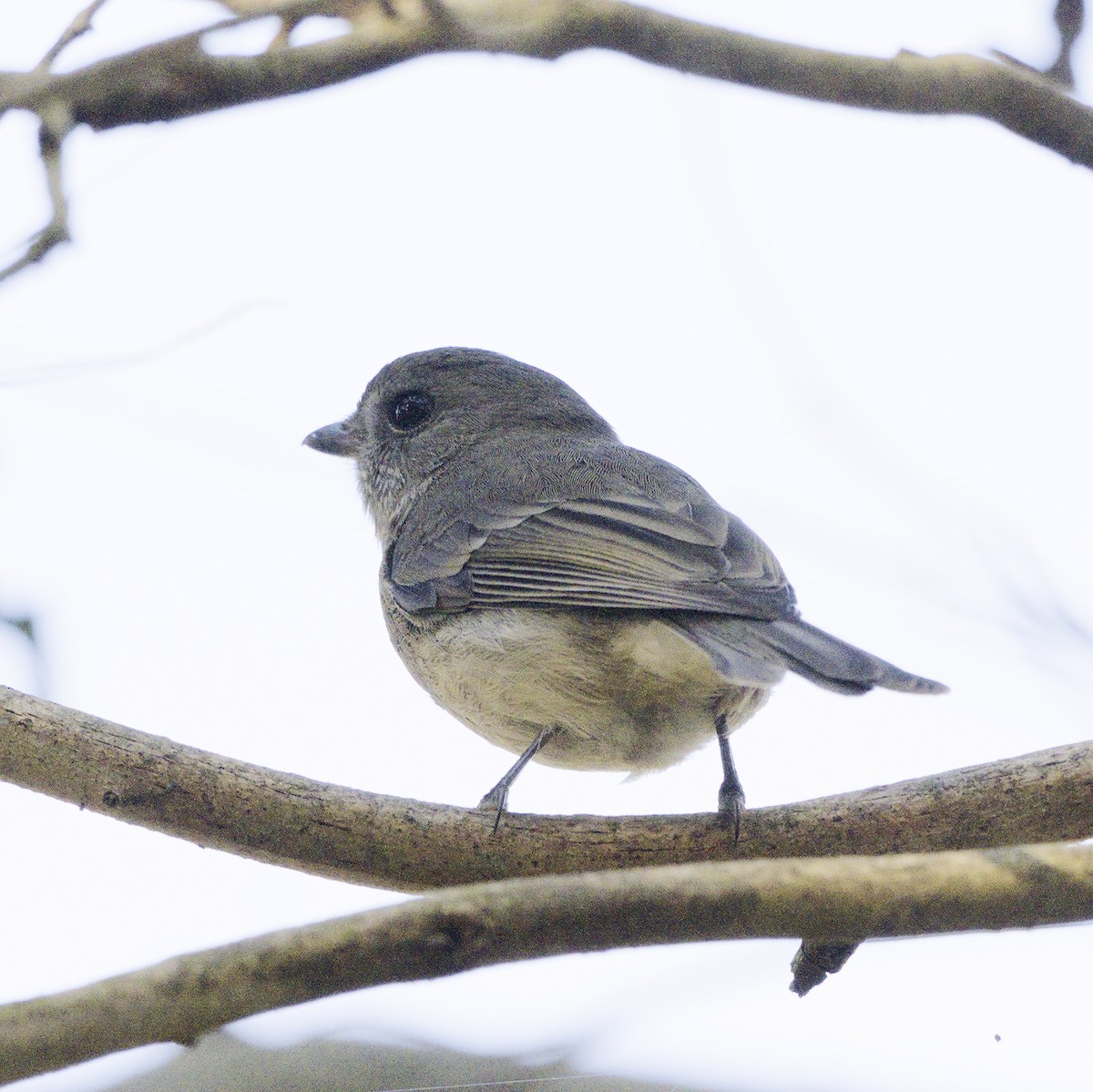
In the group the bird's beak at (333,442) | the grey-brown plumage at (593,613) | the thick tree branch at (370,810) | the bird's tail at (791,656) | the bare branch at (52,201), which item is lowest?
the thick tree branch at (370,810)

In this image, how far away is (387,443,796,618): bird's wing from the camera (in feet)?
11.6

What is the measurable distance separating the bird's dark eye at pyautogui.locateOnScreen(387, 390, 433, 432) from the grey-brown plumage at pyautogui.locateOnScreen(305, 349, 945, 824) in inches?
21.2

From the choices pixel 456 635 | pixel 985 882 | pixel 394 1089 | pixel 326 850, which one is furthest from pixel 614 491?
pixel 985 882

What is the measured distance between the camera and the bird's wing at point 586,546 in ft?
11.6

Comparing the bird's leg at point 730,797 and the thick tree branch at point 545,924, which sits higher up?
the bird's leg at point 730,797

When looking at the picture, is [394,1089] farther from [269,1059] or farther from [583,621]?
[583,621]

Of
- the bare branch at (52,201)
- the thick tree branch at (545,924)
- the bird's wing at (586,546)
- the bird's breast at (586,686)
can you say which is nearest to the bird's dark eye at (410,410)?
the bird's wing at (586,546)

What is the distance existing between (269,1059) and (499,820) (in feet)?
2.88

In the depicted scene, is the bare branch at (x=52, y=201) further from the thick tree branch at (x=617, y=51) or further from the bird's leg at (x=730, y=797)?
the bird's leg at (x=730, y=797)

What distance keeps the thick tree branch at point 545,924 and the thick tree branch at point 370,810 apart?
81cm

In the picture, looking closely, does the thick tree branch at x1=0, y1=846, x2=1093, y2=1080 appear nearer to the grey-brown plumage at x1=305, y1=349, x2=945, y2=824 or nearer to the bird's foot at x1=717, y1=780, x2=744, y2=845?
the grey-brown plumage at x1=305, y1=349, x2=945, y2=824

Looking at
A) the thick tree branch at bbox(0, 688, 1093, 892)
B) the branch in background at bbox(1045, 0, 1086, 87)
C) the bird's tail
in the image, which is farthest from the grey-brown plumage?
the branch in background at bbox(1045, 0, 1086, 87)

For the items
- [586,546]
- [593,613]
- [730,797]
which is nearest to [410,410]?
[586,546]

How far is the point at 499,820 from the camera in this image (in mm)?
3186
